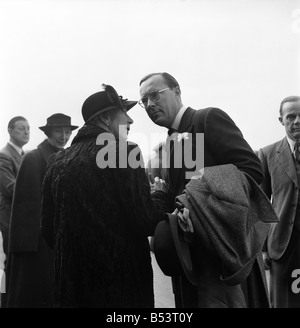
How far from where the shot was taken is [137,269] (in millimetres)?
1977

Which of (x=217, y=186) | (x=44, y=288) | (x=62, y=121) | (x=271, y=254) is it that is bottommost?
(x=44, y=288)

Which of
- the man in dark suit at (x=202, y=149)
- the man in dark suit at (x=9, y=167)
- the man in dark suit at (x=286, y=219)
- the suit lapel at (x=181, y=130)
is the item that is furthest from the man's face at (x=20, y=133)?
the man in dark suit at (x=286, y=219)

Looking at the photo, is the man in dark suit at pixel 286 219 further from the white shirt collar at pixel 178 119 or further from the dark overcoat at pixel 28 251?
the dark overcoat at pixel 28 251

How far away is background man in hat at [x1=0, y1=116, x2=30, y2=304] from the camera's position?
3.14 meters

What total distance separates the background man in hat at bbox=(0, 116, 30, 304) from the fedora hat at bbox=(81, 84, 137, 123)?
107 cm

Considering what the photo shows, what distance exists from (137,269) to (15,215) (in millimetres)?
1206

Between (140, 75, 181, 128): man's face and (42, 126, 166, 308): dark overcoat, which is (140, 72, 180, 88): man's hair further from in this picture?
(42, 126, 166, 308): dark overcoat

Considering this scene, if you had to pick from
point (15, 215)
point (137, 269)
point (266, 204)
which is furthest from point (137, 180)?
point (15, 215)

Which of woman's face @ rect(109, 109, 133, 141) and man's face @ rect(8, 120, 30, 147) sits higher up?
man's face @ rect(8, 120, 30, 147)

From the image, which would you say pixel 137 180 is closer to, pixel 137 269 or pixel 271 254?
pixel 137 269

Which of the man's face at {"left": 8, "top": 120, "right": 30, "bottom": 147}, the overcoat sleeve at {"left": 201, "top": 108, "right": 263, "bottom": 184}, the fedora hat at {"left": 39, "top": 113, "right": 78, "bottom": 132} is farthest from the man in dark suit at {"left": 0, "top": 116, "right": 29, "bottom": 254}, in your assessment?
the overcoat sleeve at {"left": 201, "top": 108, "right": 263, "bottom": 184}

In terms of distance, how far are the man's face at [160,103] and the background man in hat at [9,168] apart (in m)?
1.09

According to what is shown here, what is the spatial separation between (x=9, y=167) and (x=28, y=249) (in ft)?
2.00

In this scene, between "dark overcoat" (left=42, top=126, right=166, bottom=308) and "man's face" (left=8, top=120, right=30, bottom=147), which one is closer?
"dark overcoat" (left=42, top=126, right=166, bottom=308)
